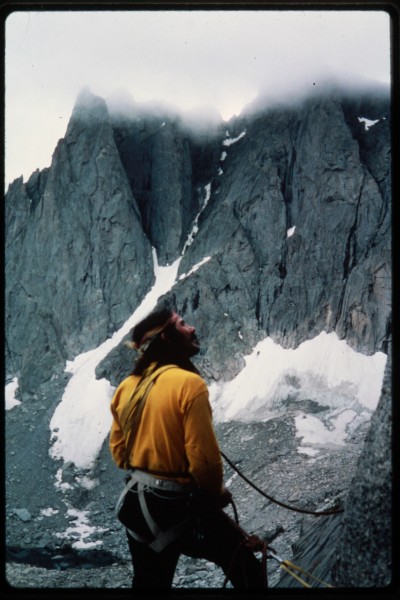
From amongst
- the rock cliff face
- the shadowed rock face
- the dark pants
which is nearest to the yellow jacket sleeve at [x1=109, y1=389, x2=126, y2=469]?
the dark pants

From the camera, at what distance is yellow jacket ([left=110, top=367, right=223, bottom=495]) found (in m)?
2.83

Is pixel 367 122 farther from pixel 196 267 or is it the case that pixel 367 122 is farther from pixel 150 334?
pixel 150 334

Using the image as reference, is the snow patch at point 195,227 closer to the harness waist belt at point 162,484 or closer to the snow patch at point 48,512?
the snow patch at point 48,512

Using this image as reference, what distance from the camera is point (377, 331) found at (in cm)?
3712

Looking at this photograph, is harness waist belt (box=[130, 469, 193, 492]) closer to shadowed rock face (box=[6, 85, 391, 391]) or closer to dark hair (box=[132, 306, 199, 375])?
dark hair (box=[132, 306, 199, 375])

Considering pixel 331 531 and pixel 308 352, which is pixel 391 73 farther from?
pixel 308 352

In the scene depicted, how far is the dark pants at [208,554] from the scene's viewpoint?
302cm

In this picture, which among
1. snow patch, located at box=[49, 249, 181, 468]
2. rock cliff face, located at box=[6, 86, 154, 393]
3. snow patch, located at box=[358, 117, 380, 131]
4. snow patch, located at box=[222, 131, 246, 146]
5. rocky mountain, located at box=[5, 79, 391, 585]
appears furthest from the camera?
snow patch, located at box=[222, 131, 246, 146]

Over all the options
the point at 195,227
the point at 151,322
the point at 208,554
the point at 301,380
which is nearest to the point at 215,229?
the point at 195,227

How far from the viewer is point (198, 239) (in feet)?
154

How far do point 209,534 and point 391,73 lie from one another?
2.80 meters

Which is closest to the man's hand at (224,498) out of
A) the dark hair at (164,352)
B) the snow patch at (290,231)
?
the dark hair at (164,352)

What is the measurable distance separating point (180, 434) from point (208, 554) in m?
0.70
